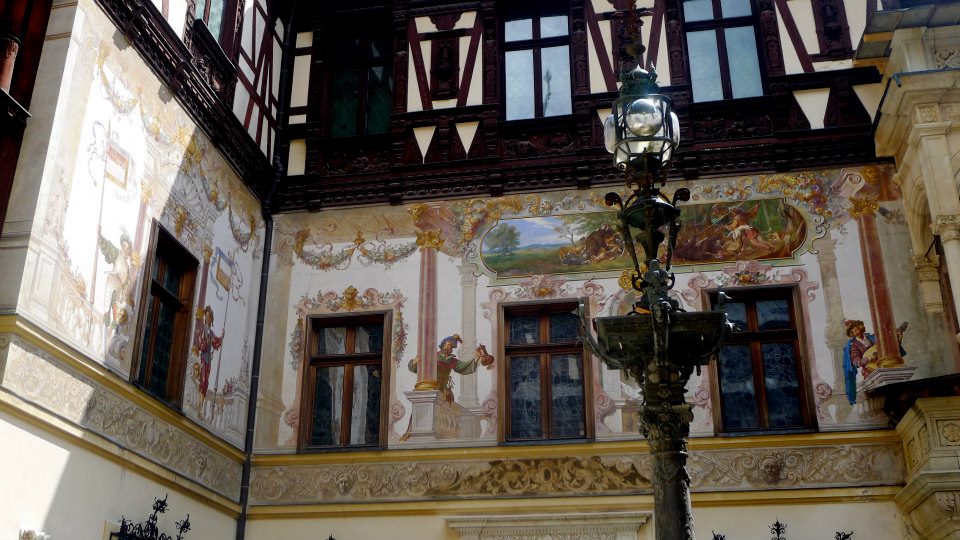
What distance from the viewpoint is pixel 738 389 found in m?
10.3

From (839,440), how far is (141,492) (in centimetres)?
641

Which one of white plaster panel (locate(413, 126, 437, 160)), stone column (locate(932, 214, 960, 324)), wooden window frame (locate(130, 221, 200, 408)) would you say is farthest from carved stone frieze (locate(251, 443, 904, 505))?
white plaster panel (locate(413, 126, 437, 160))

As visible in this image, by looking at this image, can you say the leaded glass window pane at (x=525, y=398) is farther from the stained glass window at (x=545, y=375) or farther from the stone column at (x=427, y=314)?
the stone column at (x=427, y=314)

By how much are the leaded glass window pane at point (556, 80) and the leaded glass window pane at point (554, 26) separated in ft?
0.71

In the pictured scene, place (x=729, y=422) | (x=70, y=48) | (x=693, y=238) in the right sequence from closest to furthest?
(x=70, y=48)
(x=729, y=422)
(x=693, y=238)

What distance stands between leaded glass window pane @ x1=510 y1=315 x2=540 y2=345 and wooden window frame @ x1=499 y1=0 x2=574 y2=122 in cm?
245

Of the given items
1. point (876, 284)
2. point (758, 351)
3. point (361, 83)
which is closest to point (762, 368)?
point (758, 351)

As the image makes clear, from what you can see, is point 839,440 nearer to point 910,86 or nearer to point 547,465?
point 547,465

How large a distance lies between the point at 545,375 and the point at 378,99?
4258mm

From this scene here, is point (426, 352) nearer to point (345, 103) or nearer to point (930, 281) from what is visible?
point (345, 103)

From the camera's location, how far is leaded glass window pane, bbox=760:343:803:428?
10055 mm

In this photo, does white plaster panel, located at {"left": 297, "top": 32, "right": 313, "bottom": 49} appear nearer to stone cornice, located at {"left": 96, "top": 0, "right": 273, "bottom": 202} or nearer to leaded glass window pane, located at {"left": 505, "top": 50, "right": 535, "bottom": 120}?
stone cornice, located at {"left": 96, "top": 0, "right": 273, "bottom": 202}

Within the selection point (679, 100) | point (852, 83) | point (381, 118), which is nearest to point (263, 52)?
point (381, 118)

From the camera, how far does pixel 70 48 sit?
793 cm
